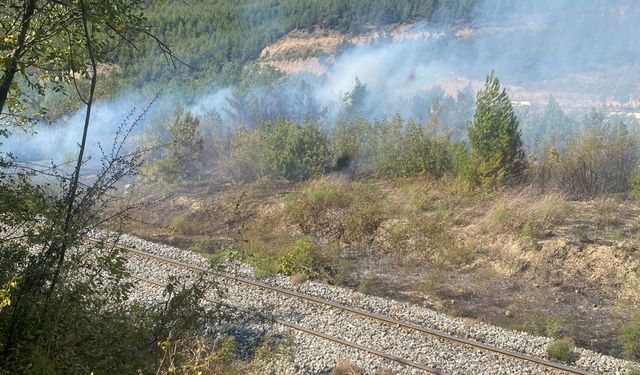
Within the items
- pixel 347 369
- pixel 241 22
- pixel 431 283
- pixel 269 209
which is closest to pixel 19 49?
pixel 347 369

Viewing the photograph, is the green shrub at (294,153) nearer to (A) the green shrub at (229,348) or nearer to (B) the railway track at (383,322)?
(B) the railway track at (383,322)

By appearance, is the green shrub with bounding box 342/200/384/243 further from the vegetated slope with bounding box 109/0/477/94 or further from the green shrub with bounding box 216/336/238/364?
the vegetated slope with bounding box 109/0/477/94

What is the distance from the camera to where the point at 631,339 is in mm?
10273

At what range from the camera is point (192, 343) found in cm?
627

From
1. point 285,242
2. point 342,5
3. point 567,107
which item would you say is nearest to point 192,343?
point 285,242

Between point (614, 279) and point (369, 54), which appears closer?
point (614, 279)

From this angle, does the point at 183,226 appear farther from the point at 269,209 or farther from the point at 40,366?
the point at 40,366

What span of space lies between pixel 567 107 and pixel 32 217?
118 feet

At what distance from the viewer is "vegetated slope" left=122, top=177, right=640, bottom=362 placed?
479 inches

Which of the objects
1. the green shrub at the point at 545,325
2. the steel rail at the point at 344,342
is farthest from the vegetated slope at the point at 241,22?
the green shrub at the point at 545,325

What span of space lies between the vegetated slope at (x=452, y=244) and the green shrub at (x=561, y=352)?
2.64ft

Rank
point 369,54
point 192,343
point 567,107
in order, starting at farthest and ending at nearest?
point 369,54 → point 567,107 → point 192,343

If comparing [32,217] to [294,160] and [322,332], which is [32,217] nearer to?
[322,332]

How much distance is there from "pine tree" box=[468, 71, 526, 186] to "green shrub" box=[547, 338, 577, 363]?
7463mm
